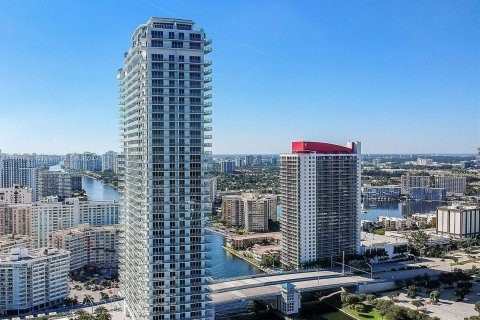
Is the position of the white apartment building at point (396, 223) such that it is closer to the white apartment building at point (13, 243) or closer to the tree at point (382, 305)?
the tree at point (382, 305)

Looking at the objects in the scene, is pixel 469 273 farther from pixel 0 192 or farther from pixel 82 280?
pixel 0 192

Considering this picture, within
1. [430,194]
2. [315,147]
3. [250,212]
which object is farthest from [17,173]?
[430,194]

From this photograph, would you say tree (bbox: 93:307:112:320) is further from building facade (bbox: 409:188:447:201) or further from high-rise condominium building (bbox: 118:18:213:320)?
building facade (bbox: 409:188:447:201)

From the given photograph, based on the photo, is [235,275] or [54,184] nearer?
[235,275]

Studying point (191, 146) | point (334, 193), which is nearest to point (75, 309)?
point (191, 146)

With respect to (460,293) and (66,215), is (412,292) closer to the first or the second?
(460,293)

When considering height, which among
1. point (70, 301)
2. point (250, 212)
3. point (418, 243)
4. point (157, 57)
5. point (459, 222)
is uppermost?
point (157, 57)

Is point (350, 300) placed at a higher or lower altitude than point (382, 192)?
lower
